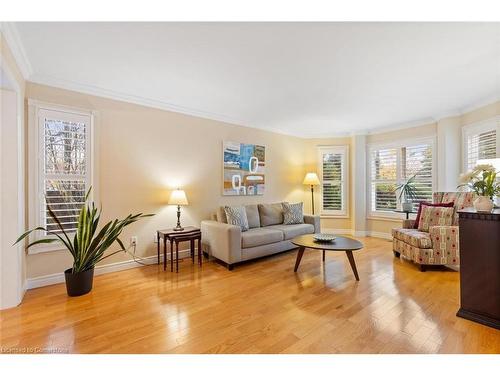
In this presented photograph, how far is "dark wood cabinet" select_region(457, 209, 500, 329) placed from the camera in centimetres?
192

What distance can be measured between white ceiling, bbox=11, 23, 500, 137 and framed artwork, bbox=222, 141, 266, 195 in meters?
0.79

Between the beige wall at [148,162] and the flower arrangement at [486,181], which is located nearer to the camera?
the flower arrangement at [486,181]

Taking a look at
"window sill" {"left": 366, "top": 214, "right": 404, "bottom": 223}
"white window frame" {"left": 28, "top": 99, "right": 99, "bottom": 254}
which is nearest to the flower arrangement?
"window sill" {"left": 366, "top": 214, "right": 404, "bottom": 223}

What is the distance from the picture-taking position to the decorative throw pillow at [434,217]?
3.52 m

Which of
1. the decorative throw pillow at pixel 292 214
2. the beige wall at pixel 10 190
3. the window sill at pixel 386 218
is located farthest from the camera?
the window sill at pixel 386 218

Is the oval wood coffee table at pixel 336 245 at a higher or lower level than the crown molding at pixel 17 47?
lower

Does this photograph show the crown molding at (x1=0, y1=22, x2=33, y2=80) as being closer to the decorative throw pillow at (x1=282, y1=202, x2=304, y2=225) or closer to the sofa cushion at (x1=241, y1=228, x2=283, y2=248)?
the sofa cushion at (x1=241, y1=228, x2=283, y2=248)

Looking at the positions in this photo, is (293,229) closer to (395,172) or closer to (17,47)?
(395,172)

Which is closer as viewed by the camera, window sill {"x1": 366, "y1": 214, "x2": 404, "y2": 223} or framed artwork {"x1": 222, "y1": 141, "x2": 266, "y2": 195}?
framed artwork {"x1": 222, "y1": 141, "x2": 266, "y2": 195}

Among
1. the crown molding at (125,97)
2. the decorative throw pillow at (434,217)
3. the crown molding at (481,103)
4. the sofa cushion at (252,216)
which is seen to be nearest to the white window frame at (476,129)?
the crown molding at (481,103)

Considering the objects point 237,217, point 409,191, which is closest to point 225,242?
point 237,217

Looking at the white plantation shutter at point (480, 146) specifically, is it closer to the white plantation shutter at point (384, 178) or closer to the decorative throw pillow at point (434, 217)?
the decorative throw pillow at point (434, 217)

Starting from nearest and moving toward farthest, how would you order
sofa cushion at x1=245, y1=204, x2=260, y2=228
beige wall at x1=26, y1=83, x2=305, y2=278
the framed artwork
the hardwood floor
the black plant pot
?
the hardwood floor → the black plant pot → beige wall at x1=26, y1=83, x2=305, y2=278 → sofa cushion at x1=245, y1=204, x2=260, y2=228 → the framed artwork

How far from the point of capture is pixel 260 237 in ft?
11.7
